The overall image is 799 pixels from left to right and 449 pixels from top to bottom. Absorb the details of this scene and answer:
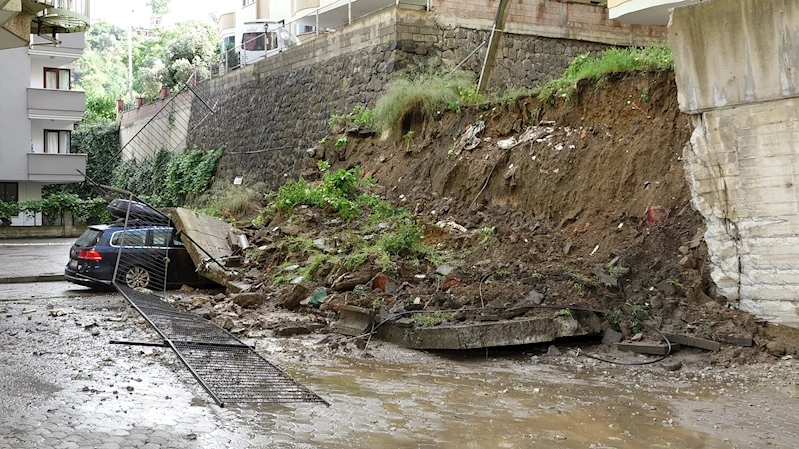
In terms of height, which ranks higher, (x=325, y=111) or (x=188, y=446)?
(x=325, y=111)

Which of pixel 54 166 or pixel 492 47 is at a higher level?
pixel 492 47

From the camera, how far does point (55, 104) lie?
34719 mm

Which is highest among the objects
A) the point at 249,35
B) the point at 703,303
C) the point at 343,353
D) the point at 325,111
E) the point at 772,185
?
the point at 249,35

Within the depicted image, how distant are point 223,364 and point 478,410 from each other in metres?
3.25

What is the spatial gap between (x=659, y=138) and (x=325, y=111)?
1231cm

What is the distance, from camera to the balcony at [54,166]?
113ft

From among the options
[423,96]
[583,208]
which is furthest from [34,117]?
[583,208]

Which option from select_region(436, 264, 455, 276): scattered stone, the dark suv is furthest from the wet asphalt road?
the dark suv

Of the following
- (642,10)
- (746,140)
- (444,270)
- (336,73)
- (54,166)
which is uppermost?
(642,10)

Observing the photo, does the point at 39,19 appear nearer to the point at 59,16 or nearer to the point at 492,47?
the point at 59,16

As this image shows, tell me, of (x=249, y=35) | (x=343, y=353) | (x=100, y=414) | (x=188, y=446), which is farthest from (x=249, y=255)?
(x=249, y=35)

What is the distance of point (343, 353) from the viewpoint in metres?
10.5

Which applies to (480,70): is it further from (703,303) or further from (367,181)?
(703,303)

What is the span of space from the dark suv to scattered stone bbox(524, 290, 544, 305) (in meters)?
8.26
